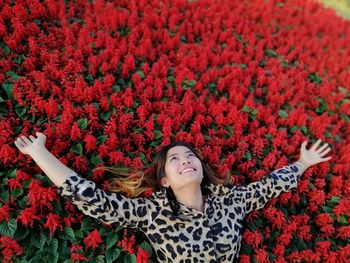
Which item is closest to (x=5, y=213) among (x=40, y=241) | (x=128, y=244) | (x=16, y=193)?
(x=16, y=193)

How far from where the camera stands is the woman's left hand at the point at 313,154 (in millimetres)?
4176

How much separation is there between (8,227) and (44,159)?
551 millimetres

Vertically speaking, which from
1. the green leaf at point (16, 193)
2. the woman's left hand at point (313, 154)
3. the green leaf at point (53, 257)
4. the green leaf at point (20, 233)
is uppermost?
the woman's left hand at point (313, 154)

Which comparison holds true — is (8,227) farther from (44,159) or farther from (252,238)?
(252,238)

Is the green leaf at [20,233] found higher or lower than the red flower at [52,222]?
lower

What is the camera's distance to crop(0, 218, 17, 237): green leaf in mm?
3000

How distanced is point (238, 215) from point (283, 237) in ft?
1.62

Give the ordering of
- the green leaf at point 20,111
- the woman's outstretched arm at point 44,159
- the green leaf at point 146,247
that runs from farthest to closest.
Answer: the green leaf at point 20,111, the green leaf at point 146,247, the woman's outstretched arm at point 44,159

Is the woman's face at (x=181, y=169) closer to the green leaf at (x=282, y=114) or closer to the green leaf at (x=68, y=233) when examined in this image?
the green leaf at (x=68, y=233)

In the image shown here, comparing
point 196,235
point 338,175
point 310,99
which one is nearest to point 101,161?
point 196,235

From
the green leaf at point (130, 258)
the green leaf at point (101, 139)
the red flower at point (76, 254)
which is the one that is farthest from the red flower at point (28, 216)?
the green leaf at point (101, 139)

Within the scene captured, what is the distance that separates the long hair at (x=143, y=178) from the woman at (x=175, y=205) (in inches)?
0.4

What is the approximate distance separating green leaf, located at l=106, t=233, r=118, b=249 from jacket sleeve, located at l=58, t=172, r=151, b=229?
128 mm

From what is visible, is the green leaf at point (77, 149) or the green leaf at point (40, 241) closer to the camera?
the green leaf at point (40, 241)
